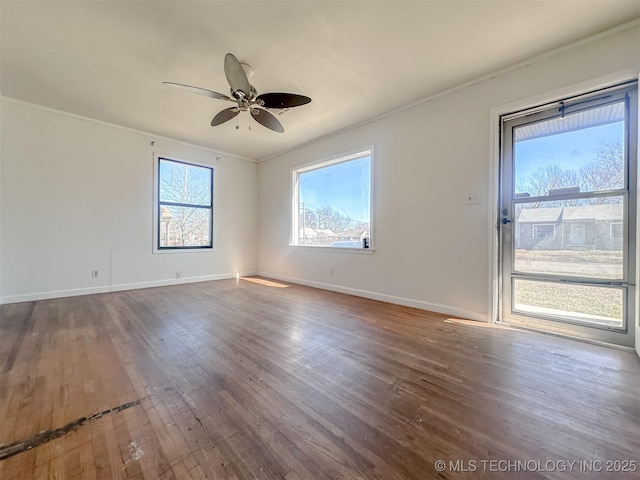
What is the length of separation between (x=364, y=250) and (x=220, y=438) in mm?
3086

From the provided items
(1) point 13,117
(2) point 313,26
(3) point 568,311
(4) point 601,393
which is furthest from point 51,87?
(3) point 568,311

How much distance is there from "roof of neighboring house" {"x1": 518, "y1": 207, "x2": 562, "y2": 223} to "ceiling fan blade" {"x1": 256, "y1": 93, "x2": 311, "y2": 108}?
8.21 ft

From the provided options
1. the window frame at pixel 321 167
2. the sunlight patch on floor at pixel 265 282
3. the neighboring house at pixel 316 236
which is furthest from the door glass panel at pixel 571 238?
the sunlight patch on floor at pixel 265 282

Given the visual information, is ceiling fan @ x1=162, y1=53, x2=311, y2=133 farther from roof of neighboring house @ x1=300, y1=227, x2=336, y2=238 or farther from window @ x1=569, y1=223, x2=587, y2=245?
window @ x1=569, y1=223, x2=587, y2=245

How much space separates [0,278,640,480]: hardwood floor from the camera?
41.5 inches

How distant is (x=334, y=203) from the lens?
4621 millimetres

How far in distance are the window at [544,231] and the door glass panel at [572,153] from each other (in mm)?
324

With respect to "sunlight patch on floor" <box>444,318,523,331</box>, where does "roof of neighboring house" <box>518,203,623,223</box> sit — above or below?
above

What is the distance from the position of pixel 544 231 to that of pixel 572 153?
0.76 meters

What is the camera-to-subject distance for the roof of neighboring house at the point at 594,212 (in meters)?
2.21

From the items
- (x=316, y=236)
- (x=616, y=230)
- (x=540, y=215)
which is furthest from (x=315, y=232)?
(x=616, y=230)

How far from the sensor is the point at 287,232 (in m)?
5.35

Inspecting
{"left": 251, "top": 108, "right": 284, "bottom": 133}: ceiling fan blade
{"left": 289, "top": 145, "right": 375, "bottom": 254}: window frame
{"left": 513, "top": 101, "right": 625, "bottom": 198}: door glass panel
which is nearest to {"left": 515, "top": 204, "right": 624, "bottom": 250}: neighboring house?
{"left": 513, "top": 101, "right": 625, "bottom": 198}: door glass panel

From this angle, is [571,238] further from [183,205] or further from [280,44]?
[183,205]
